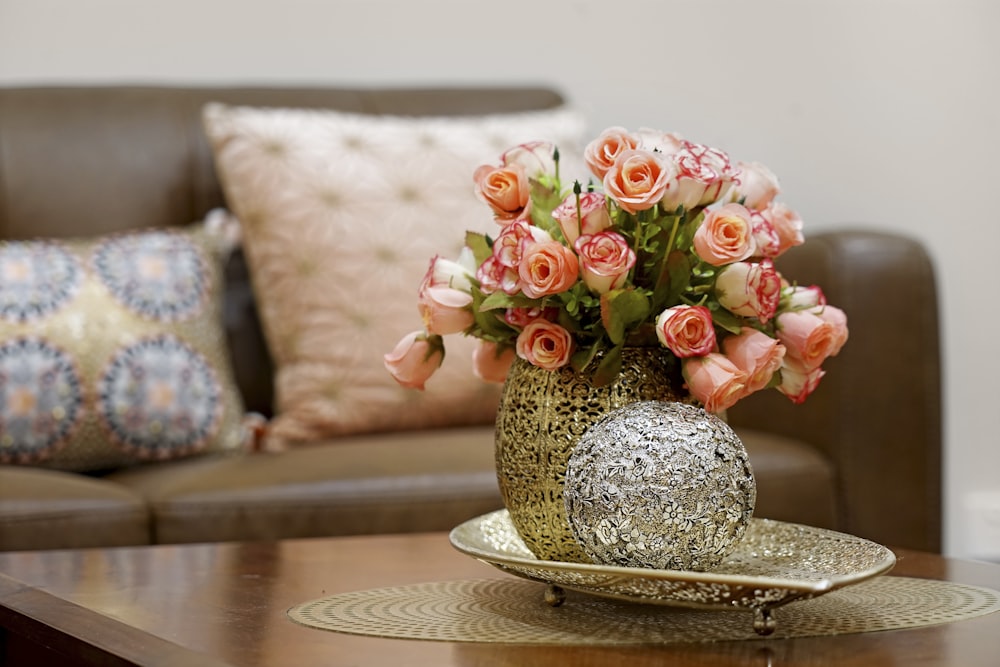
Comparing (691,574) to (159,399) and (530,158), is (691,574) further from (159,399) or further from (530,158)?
(159,399)

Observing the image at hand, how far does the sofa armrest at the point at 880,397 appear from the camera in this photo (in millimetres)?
1855

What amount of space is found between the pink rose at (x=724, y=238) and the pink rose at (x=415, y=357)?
0.23 meters

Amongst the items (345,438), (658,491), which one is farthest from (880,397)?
(658,491)

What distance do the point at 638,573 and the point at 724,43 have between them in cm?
196

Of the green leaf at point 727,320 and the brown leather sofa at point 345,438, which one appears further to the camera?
the brown leather sofa at point 345,438

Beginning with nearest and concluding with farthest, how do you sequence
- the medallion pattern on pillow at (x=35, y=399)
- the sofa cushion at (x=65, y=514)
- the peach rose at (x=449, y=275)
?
1. the peach rose at (x=449, y=275)
2. the sofa cushion at (x=65, y=514)
3. the medallion pattern on pillow at (x=35, y=399)

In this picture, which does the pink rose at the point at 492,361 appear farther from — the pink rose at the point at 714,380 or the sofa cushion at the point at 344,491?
the sofa cushion at the point at 344,491

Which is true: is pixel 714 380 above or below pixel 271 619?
above

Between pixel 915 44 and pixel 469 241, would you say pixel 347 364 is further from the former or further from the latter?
pixel 915 44

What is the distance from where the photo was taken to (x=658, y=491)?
844 millimetres

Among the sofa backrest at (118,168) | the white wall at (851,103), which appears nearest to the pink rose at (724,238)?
the sofa backrest at (118,168)

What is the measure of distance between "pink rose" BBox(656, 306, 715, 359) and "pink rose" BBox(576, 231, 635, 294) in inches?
1.7

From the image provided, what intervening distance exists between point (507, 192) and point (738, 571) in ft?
1.03

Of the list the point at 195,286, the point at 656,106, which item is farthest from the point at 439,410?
the point at 656,106
